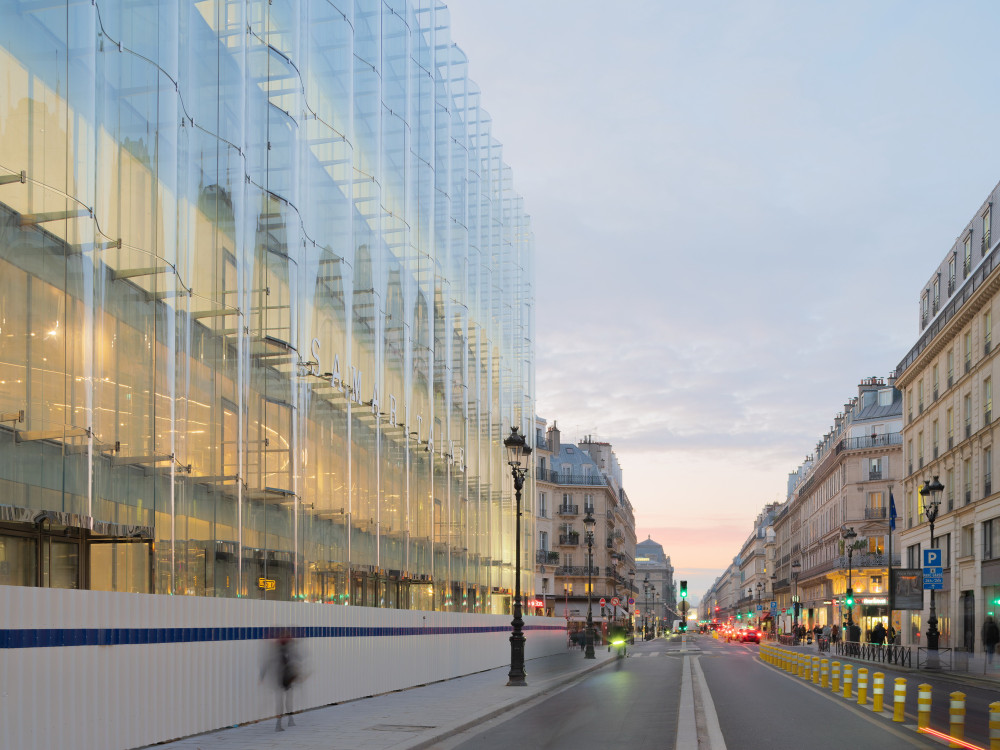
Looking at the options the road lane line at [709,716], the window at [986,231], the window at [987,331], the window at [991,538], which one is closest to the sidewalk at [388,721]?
the road lane line at [709,716]

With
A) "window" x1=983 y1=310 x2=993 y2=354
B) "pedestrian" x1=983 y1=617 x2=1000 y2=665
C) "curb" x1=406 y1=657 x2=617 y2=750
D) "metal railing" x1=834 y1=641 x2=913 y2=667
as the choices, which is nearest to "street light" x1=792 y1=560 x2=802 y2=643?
"metal railing" x1=834 y1=641 x2=913 y2=667

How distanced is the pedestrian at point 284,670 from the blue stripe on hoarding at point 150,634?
0.70 m

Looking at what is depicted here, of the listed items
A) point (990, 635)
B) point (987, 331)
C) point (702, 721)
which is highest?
point (987, 331)

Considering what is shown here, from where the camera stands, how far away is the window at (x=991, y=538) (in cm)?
4748

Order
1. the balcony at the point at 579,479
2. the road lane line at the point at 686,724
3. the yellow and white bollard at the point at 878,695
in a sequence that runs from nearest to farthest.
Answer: the road lane line at the point at 686,724, the yellow and white bollard at the point at 878,695, the balcony at the point at 579,479

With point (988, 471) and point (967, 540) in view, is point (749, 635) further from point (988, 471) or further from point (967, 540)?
point (988, 471)

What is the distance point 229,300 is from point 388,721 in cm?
829

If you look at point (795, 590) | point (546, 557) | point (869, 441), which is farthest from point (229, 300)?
point (795, 590)

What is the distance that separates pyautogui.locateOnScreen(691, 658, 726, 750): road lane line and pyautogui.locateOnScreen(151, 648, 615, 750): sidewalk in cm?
370

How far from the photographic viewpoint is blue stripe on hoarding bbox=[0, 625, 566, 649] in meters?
11.5

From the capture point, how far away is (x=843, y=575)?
91.1 metres

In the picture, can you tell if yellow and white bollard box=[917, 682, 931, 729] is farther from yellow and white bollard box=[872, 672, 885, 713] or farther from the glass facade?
the glass facade

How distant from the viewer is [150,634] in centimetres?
1411

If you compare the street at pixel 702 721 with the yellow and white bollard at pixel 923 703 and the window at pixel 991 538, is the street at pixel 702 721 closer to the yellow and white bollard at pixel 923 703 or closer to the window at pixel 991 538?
the yellow and white bollard at pixel 923 703
